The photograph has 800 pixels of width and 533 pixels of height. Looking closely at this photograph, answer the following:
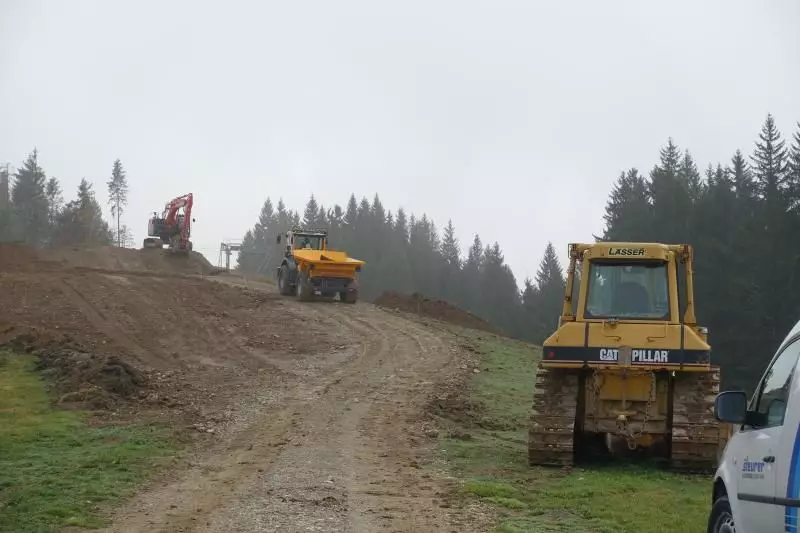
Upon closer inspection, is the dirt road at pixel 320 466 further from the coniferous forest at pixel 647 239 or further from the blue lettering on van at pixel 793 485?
the coniferous forest at pixel 647 239

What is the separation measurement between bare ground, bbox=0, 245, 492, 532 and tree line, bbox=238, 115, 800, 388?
2247 cm

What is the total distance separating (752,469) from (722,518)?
0.87m

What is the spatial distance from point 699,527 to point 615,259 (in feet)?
15.6

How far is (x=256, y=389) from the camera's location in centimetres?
1848

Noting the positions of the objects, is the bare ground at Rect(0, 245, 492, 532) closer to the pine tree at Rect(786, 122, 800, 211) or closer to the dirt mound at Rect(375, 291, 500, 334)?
the dirt mound at Rect(375, 291, 500, 334)

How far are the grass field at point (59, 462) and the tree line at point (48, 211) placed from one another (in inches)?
2586

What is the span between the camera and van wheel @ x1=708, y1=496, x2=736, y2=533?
19.6ft

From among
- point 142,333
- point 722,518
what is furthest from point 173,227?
point 722,518

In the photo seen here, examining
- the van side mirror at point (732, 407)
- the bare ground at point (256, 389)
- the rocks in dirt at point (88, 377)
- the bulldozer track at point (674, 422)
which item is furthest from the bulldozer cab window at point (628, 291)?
the rocks in dirt at point (88, 377)

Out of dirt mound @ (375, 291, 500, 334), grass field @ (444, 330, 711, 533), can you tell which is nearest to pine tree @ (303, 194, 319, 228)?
dirt mound @ (375, 291, 500, 334)

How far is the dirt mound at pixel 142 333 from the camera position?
17.4 m

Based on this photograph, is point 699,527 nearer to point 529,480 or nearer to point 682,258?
point 529,480

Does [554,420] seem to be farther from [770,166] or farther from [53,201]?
[53,201]

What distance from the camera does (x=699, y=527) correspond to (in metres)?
8.20
